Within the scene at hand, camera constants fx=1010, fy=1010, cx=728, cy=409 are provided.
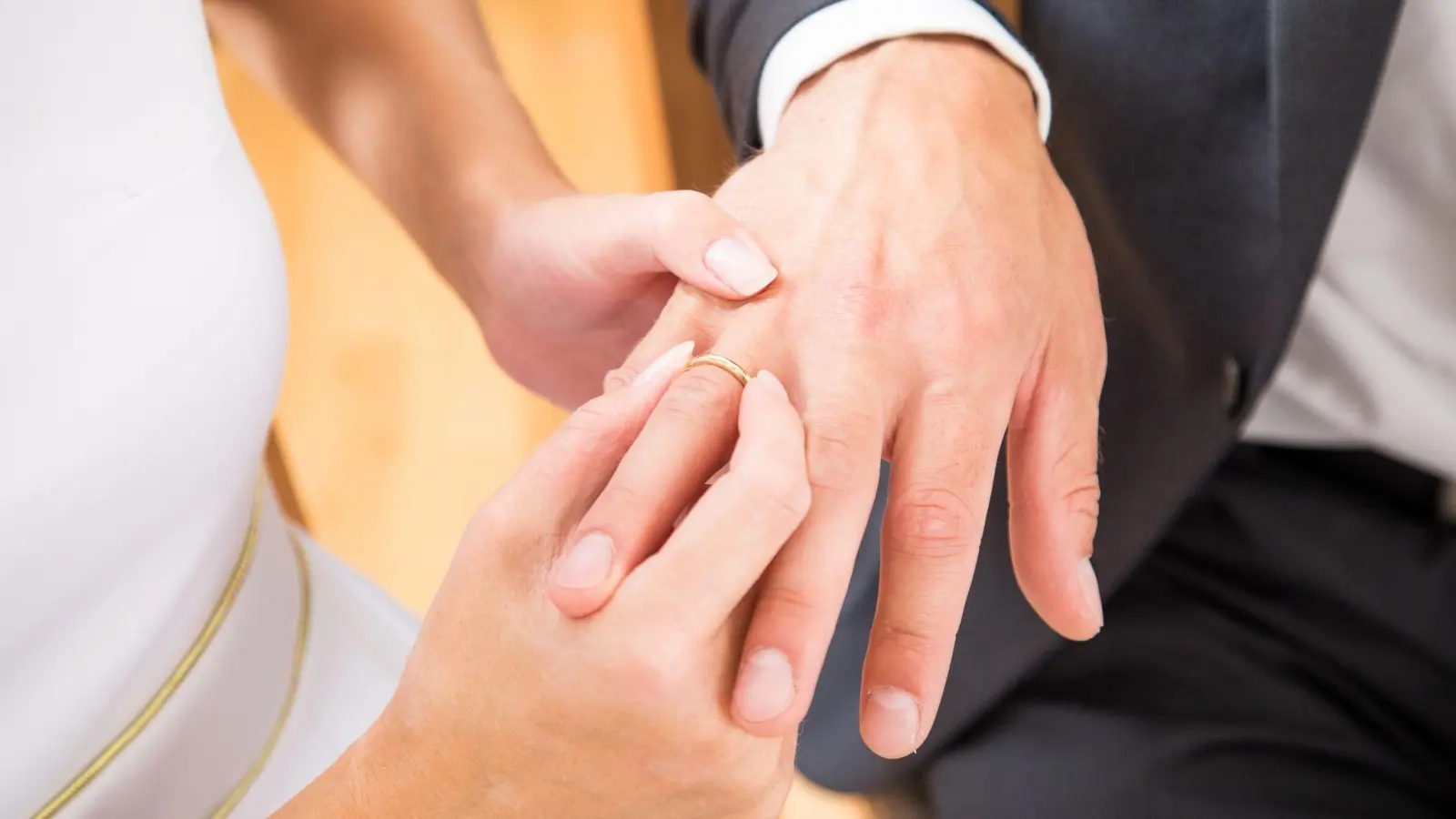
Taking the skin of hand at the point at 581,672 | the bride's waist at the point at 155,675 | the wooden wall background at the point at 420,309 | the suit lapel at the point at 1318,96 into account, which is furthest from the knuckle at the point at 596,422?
the wooden wall background at the point at 420,309

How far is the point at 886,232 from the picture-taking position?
0.62 metres

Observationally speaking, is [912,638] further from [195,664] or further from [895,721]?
[195,664]

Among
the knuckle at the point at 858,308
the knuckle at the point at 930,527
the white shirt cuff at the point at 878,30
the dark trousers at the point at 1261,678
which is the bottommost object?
the dark trousers at the point at 1261,678

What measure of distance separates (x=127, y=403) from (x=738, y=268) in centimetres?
32

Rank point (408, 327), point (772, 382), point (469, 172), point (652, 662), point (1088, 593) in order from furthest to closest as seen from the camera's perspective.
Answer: point (408, 327) → point (469, 172) → point (1088, 593) → point (772, 382) → point (652, 662)

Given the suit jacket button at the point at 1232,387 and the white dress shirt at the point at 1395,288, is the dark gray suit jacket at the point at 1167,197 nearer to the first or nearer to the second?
the suit jacket button at the point at 1232,387

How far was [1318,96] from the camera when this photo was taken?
2.11ft

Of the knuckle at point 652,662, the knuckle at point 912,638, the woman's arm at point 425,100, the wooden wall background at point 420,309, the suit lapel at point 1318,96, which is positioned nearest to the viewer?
the knuckle at point 652,662

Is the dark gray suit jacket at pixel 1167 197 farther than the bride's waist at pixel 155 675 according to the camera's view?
Yes

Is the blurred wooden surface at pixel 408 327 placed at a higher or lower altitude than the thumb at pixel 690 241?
lower

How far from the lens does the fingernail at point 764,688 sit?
17.0 inches

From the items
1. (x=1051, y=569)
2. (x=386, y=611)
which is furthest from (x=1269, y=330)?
(x=386, y=611)

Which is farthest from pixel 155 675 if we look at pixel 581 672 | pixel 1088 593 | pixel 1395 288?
pixel 1395 288

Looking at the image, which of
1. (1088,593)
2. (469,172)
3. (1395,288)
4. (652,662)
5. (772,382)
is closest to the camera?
(652,662)
